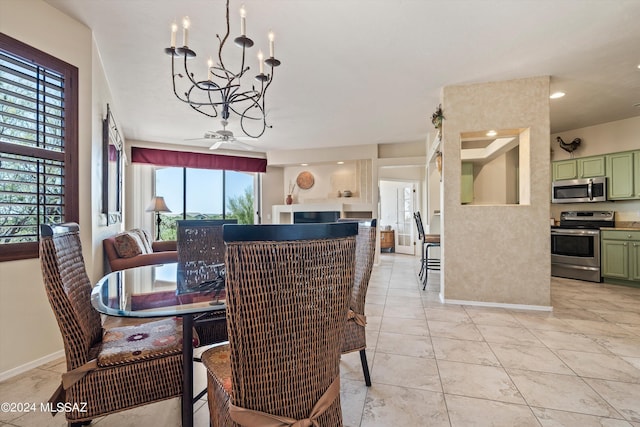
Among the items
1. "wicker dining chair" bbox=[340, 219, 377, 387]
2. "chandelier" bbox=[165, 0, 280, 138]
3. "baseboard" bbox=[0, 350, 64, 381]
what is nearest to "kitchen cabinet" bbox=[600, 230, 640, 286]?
"wicker dining chair" bbox=[340, 219, 377, 387]

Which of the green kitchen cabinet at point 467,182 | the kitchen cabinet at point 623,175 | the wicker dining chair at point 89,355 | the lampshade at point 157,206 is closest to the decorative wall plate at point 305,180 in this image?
the lampshade at point 157,206

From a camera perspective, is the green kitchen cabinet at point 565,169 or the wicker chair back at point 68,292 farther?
the green kitchen cabinet at point 565,169

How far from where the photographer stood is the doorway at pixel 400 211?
26.5 ft

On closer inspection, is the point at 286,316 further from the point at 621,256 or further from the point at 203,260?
the point at 621,256

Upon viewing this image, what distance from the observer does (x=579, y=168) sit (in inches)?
194

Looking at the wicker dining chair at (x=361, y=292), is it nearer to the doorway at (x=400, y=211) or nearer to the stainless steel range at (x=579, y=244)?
the stainless steel range at (x=579, y=244)

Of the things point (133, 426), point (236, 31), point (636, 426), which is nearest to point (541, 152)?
point (636, 426)

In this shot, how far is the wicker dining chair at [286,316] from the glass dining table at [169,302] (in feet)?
1.34

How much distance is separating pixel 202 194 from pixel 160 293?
5.76 meters

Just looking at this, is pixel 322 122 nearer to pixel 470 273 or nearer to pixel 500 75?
→ pixel 500 75

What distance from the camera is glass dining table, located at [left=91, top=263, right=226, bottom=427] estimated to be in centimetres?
115

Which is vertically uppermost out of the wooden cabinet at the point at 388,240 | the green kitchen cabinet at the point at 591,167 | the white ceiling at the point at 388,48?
the white ceiling at the point at 388,48

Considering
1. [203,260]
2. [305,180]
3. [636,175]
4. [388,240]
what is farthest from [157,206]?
[636,175]

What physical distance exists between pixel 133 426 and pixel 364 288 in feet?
4.53
